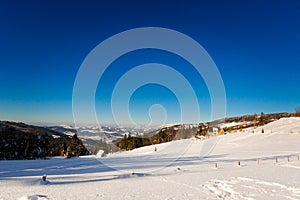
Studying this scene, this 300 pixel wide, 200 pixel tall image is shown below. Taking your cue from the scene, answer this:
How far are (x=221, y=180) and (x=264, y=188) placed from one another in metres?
3.03

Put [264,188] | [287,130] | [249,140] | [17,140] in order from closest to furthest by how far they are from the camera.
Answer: [264,188], [249,140], [287,130], [17,140]

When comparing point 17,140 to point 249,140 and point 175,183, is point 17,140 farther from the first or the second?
point 175,183

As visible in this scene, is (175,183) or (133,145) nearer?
(175,183)

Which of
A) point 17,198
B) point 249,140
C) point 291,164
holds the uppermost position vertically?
point 249,140

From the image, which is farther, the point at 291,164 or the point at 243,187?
the point at 291,164

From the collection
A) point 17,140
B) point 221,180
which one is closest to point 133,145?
point 17,140

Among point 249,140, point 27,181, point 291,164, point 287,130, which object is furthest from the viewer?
point 287,130

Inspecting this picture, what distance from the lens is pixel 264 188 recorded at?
14078 millimetres

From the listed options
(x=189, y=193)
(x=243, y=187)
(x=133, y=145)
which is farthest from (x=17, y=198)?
(x=133, y=145)

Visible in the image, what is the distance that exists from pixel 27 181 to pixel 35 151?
5945 centimetres

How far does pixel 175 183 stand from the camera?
Result: 1603cm

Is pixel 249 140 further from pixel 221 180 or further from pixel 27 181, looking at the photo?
pixel 27 181

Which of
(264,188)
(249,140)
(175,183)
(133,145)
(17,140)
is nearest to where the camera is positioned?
(264,188)

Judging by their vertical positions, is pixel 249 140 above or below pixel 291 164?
above
